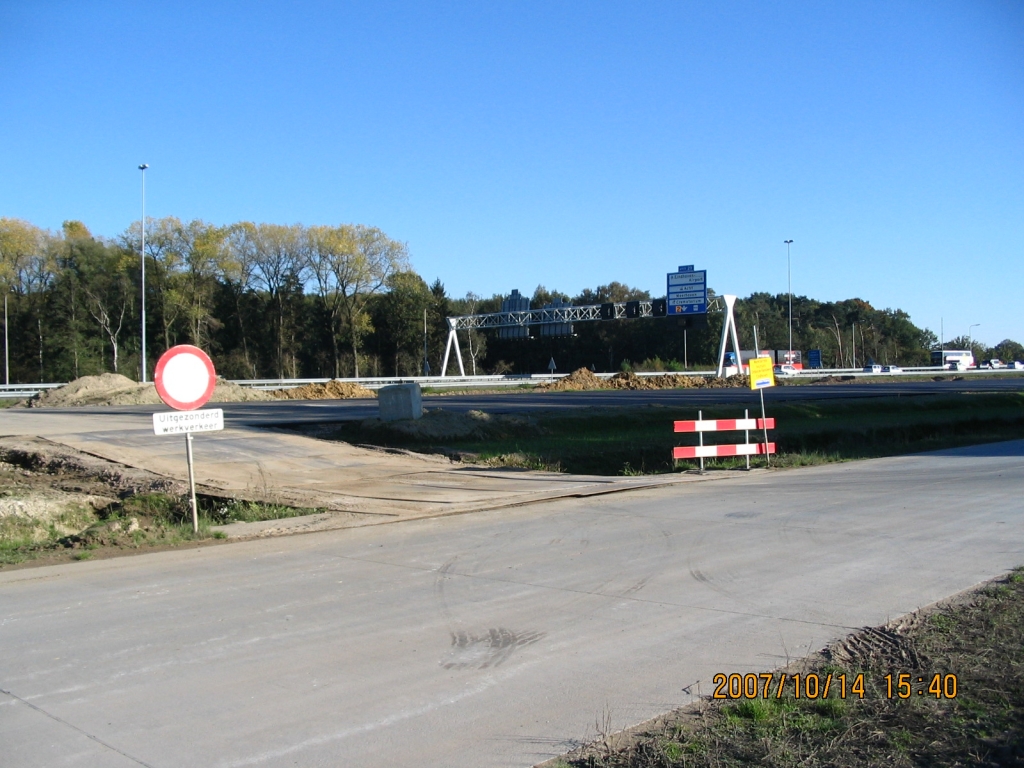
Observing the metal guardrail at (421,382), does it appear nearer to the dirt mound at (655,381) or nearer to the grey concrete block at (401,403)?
the dirt mound at (655,381)

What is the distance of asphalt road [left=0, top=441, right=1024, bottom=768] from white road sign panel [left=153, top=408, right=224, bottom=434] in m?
1.81

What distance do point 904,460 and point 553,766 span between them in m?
19.2

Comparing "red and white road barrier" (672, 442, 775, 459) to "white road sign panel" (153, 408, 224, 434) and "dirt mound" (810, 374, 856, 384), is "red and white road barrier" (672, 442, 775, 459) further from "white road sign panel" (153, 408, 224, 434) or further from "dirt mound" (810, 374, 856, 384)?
"dirt mound" (810, 374, 856, 384)

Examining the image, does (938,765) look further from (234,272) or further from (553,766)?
(234,272)

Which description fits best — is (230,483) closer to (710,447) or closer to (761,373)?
(710,447)

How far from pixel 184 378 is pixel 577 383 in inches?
2047

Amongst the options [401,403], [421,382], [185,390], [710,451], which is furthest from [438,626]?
[421,382]

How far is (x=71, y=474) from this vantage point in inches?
663

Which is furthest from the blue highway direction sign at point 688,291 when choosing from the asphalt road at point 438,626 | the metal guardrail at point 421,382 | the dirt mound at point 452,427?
the asphalt road at point 438,626

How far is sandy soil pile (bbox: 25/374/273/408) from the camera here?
42.0 m

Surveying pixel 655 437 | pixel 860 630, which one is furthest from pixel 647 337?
pixel 860 630

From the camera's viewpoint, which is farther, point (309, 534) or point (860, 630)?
point (309, 534)

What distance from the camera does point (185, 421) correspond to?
1103 centimetres

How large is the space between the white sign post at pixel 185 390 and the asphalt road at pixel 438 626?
71.8 inches
